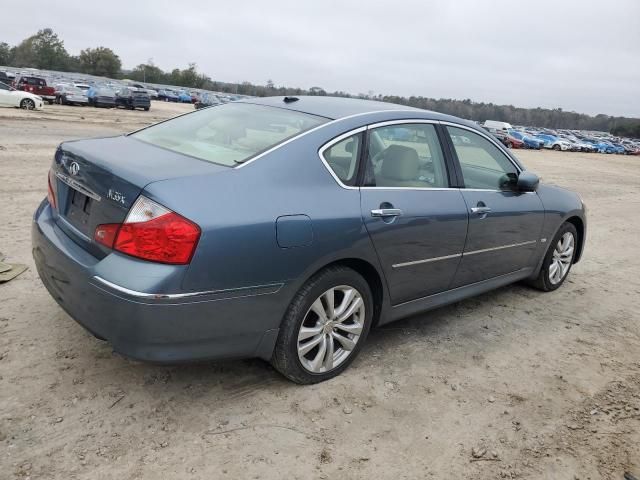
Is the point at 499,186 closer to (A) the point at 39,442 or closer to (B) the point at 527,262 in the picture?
(B) the point at 527,262

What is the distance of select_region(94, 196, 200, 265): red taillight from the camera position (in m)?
2.55

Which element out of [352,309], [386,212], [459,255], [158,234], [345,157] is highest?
[345,157]

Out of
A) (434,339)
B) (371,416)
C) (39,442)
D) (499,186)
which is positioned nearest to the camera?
(39,442)

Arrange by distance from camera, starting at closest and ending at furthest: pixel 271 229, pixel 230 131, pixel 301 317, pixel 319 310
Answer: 1. pixel 271 229
2. pixel 301 317
3. pixel 319 310
4. pixel 230 131

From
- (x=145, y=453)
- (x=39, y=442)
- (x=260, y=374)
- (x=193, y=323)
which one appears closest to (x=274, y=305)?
(x=193, y=323)

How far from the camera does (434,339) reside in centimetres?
410

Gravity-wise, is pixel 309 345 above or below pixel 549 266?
below

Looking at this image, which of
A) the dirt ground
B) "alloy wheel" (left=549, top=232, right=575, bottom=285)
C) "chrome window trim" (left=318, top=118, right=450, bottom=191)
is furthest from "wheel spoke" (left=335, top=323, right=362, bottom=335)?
"alloy wheel" (left=549, top=232, right=575, bottom=285)

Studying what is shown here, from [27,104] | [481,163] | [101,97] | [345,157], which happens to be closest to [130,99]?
[101,97]

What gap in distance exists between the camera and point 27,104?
2669 cm

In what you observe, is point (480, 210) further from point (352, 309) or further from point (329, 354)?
point (329, 354)

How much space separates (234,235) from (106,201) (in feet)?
2.26

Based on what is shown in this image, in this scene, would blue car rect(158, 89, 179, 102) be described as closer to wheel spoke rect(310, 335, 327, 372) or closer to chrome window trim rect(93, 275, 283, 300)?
wheel spoke rect(310, 335, 327, 372)

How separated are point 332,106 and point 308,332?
5.14 feet
